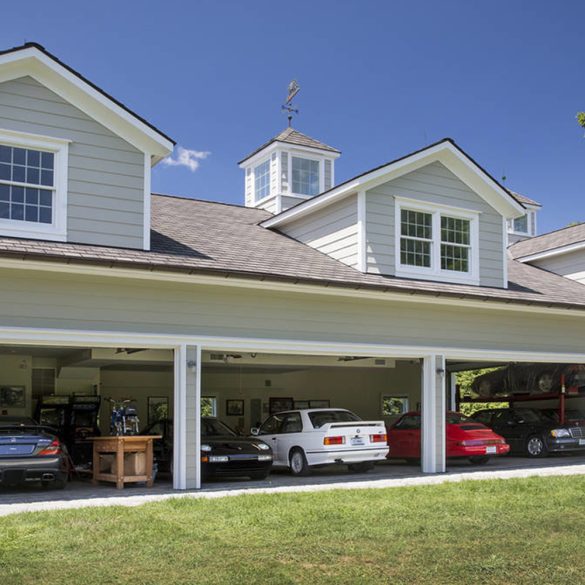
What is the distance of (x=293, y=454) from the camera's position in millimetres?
17688

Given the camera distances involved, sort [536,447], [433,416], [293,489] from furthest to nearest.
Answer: [536,447] < [433,416] < [293,489]

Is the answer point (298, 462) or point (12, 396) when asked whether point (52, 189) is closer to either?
point (298, 462)

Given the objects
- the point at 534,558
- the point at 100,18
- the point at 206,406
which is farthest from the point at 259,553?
the point at 206,406

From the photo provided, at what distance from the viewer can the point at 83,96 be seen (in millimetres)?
14531

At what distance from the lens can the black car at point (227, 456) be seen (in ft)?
51.5

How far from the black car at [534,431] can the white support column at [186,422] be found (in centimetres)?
1100

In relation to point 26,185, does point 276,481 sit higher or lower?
lower

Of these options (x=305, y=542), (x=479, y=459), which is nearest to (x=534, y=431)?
(x=479, y=459)

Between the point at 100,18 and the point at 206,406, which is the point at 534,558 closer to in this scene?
the point at 100,18

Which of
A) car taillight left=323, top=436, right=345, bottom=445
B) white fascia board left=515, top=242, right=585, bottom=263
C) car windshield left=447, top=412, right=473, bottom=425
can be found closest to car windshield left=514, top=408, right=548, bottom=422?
car windshield left=447, top=412, right=473, bottom=425

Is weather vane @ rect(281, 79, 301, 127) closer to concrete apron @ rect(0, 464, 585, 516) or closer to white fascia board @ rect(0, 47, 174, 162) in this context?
white fascia board @ rect(0, 47, 174, 162)

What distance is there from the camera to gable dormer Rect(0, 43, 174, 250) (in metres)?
13.8

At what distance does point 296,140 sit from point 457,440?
34.5 ft

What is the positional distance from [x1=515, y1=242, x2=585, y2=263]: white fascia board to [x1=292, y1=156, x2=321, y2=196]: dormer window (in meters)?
6.49
